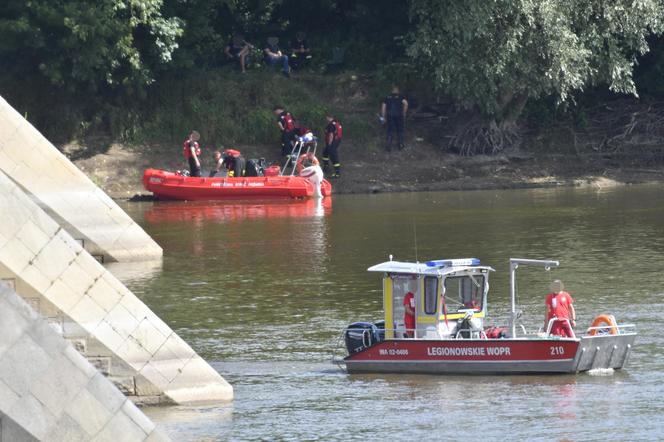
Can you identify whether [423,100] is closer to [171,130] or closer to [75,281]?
[171,130]

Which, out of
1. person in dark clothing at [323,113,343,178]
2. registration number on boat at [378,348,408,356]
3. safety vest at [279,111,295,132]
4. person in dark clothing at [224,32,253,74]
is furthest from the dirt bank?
registration number on boat at [378,348,408,356]

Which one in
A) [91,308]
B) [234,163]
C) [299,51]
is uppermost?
[299,51]

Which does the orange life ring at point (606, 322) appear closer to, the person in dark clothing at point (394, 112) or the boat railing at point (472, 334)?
the boat railing at point (472, 334)

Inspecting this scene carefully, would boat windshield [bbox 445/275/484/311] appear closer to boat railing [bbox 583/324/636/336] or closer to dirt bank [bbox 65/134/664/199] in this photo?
boat railing [bbox 583/324/636/336]

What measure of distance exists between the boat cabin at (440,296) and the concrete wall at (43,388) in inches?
338

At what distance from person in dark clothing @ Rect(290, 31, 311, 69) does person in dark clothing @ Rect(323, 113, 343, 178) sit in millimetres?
6062

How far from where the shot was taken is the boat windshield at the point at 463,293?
22.7 metres

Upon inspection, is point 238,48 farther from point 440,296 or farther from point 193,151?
point 440,296

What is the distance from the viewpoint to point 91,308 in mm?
18438

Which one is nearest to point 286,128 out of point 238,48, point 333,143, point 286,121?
point 286,121

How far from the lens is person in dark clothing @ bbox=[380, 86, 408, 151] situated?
50.8m

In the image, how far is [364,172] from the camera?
49.7 metres

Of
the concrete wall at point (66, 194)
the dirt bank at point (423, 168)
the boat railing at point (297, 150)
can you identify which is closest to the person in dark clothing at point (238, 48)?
the dirt bank at point (423, 168)

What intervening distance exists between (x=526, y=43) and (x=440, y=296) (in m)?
26.2
